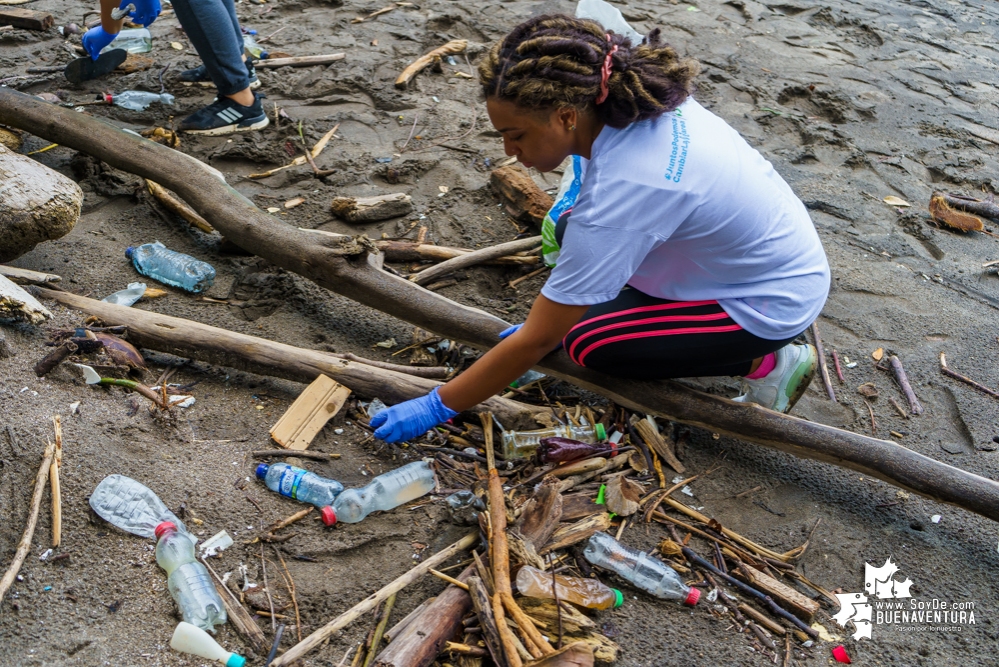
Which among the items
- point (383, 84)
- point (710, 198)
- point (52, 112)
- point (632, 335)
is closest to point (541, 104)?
point (710, 198)

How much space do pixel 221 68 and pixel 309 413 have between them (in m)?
2.57

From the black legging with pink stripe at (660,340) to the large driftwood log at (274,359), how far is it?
371 mm

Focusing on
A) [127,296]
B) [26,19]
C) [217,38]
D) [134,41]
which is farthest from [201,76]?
[127,296]

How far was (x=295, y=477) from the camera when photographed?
241cm

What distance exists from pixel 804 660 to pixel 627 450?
0.90 m

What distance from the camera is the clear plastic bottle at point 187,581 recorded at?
1998 mm

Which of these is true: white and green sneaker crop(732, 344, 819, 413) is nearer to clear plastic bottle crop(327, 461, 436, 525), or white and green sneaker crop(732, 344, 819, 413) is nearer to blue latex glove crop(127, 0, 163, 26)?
clear plastic bottle crop(327, 461, 436, 525)

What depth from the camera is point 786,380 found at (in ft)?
9.23

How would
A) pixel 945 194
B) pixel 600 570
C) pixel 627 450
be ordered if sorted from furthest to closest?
pixel 945 194, pixel 627 450, pixel 600 570

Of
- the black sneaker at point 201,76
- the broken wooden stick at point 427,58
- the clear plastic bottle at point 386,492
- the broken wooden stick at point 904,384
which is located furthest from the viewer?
the broken wooden stick at point 427,58

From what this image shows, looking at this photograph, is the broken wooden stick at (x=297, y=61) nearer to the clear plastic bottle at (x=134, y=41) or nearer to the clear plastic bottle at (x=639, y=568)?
the clear plastic bottle at (x=134, y=41)

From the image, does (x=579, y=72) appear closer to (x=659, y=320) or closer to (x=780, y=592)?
(x=659, y=320)

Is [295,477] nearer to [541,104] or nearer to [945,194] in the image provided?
[541,104]

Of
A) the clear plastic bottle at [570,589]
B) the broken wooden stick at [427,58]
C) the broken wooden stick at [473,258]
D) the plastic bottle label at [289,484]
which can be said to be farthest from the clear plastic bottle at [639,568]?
the broken wooden stick at [427,58]
